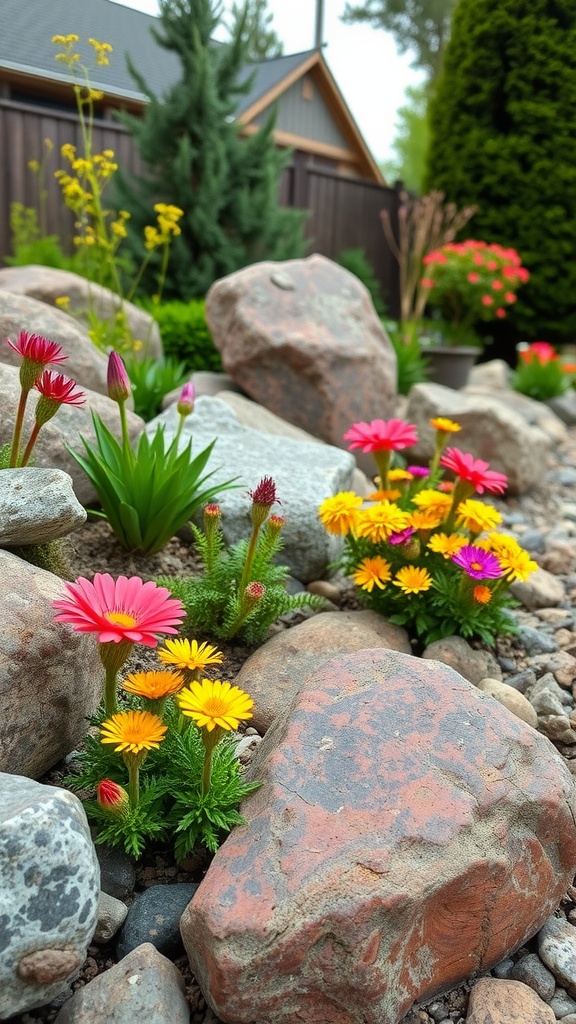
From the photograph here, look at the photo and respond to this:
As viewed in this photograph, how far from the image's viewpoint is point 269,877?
1.38 meters

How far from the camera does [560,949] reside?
1.59m

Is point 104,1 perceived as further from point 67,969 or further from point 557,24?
point 557,24

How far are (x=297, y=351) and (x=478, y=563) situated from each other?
2.30m

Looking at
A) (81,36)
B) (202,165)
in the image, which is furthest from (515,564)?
(202,165)

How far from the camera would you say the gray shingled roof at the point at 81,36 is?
13.1 ft

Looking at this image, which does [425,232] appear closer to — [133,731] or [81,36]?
[81,36]

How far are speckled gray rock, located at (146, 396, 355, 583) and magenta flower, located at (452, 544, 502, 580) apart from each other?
69cm

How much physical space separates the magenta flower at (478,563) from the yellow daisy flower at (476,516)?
0.20 m

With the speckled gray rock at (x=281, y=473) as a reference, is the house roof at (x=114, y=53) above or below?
above

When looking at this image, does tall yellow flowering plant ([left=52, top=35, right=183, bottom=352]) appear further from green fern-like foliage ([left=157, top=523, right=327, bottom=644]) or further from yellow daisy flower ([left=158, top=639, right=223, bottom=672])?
yellow daisy flower ([left=158, top=639, right=223, bottom=672])

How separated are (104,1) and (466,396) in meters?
3.11

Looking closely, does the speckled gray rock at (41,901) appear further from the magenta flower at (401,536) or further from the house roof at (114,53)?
the house roof at (114,53)

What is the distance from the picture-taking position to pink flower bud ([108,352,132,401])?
2219mm

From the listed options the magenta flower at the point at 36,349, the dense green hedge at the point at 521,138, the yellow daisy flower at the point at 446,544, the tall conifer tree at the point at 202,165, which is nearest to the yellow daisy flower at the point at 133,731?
the magenta flower at the point at 36,349
